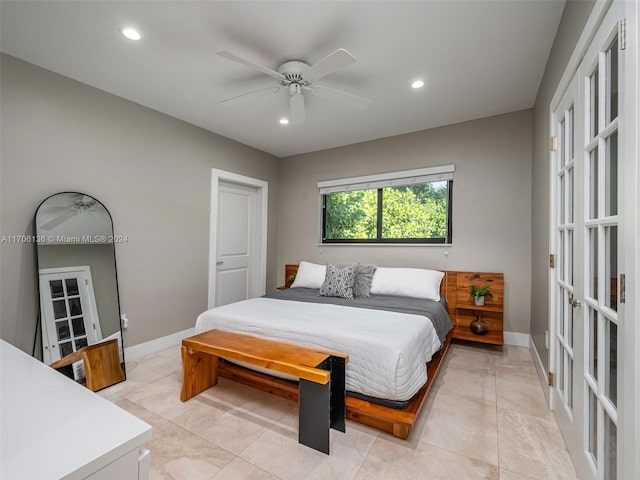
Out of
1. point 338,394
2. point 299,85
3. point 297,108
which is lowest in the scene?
point 338,394

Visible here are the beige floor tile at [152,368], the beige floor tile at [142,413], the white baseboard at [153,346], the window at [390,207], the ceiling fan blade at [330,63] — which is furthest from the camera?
the window at [390,207]

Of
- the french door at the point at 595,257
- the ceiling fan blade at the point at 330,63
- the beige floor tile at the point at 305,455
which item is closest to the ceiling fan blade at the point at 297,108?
the ceiling fan blade at the point at 330,63

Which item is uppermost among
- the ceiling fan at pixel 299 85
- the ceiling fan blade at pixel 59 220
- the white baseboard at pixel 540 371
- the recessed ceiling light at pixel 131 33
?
the recessed ceiling light at pixel 131 33

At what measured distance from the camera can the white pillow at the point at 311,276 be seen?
3.67 meters

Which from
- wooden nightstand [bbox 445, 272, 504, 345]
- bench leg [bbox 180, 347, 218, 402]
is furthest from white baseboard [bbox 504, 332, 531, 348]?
bench leg [bbox 180, 347, 218, 402]

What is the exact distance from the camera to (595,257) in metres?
1.33

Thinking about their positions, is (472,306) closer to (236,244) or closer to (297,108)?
(297,108)

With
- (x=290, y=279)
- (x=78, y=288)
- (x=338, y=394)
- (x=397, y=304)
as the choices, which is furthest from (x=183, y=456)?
(x=290, y=279)

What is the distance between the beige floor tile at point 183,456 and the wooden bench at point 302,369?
403mm

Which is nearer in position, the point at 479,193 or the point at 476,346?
the point at 476,346

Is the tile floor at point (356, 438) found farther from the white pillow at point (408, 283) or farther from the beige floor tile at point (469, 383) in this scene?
the white pillow at point (408, 283)

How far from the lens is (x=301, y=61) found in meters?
2.25

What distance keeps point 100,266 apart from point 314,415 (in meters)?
2.31

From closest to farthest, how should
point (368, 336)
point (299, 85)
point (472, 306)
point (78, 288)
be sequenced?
point (368, 336)
point (299, 85)
point (78, 288)
point (472, 306)
